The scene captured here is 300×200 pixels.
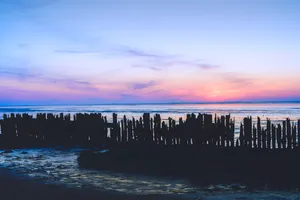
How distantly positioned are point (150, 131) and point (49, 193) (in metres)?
6.53

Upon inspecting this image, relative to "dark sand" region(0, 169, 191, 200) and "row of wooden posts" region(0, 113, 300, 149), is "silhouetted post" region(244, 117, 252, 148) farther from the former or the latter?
"dark sand" region(0, 169, 191, 200)

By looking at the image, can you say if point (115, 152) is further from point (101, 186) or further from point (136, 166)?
point (101, 186)

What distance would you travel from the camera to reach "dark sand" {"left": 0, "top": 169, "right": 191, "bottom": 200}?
23.1 feet

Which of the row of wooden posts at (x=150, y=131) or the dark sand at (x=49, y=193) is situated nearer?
the dark sand at (x=49, y=193)

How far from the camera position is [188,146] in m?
12.4

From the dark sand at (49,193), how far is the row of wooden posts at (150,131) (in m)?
5.45

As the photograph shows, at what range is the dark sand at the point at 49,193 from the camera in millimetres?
7051

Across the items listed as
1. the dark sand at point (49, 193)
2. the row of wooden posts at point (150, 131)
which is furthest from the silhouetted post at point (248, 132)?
the dark sand at point (49, 193)

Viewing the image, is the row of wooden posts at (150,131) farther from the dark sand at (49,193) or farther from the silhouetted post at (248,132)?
the dark sand at (49,193)

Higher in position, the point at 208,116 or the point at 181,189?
the point at 208,116

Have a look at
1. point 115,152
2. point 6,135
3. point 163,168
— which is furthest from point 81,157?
point 6,135

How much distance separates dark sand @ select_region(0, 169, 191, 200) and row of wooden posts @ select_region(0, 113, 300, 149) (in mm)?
5445

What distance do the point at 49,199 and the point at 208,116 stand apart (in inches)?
276

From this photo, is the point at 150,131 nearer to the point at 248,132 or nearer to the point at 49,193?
the point at 248,132
